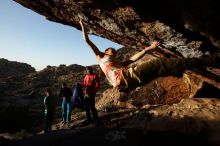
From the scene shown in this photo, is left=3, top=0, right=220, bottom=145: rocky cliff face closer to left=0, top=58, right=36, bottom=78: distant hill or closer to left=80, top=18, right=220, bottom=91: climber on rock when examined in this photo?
left=80, top=18, right=220, bottom=91: climber on rock

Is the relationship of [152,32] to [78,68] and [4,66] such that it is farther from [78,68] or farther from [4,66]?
[4,66]

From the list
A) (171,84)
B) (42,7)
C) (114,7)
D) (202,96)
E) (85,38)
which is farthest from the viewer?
(171,84)

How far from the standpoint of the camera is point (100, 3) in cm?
801

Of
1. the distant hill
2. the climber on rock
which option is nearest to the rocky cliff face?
the climber on rock

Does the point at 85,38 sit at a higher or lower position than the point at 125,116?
higher

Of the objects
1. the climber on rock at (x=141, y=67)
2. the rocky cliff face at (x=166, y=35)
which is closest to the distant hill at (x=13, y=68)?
the rocky cliff face at (x=166, y=35)

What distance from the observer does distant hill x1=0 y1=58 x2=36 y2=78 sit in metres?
60.2

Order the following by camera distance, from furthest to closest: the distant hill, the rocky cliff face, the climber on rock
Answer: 1. the distant hill
2. the rocky cliff face
3. the climber on rock

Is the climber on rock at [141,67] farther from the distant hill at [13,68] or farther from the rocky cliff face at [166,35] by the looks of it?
the distant hill at [13,68]

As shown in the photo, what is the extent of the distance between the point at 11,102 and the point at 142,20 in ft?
101

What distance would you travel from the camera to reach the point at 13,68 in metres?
63.4

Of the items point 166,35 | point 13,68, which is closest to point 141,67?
point 166,35

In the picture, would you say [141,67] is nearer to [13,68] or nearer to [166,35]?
[166,35]

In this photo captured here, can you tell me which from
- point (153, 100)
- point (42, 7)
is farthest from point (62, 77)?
point (42, 7)
